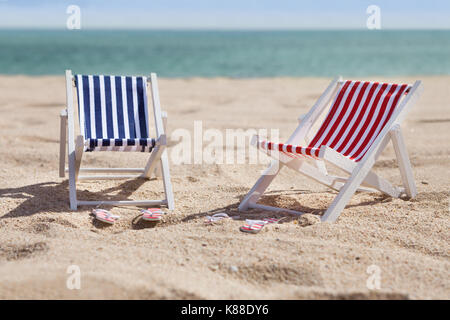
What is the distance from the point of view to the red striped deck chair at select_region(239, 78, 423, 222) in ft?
11.7

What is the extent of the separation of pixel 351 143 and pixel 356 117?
25cm

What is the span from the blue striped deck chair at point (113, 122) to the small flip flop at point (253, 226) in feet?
2.18

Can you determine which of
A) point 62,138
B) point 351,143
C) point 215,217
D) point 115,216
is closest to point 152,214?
point 115,216

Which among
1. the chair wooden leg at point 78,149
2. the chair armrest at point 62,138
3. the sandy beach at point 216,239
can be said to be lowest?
the sandy beach at point 216,239

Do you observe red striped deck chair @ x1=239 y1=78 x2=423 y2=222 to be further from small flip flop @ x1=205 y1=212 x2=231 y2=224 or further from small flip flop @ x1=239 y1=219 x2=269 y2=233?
small flip flop @ x1=239 y1=219 x2=269 y2=233

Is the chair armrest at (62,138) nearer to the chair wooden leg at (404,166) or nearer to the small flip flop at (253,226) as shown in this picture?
the small flip flop at (253,226)

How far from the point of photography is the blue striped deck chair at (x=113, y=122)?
386cm

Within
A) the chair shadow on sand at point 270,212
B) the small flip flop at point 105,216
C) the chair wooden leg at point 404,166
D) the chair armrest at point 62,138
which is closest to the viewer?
the small flip flop at point 105,216

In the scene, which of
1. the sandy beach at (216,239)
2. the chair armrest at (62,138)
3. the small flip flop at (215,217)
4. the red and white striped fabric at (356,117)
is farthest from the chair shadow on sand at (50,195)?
the red and white striped fabric at (356,117)

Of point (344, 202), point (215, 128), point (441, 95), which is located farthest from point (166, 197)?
point (441, 95)

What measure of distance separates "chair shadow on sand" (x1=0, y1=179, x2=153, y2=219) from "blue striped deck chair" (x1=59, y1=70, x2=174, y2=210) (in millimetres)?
100

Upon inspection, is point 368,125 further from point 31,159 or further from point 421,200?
point 31,159

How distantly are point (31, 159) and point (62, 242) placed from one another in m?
2.33
